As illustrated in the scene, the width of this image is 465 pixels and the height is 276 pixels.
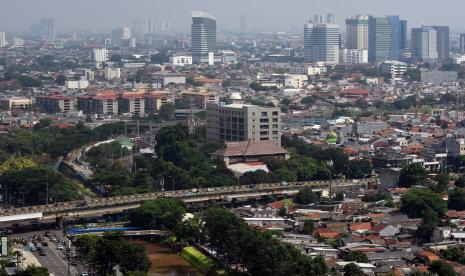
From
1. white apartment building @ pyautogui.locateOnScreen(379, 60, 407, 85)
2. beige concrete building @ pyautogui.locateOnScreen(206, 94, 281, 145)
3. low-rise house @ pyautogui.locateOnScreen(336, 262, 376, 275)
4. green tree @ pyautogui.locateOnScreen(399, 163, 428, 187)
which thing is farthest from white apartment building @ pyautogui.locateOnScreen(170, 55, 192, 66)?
low-rise house @ pyautogui.locateOnScreen(336, 262, 376, 275)

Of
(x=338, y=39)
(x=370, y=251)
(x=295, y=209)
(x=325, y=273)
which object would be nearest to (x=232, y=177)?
(x=295, y=209)

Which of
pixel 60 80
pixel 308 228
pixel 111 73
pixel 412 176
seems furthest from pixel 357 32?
pixel 308 228

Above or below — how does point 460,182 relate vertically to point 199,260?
above

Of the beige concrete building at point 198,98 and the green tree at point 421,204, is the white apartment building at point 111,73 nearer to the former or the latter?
the beige concrete building at point 198,98

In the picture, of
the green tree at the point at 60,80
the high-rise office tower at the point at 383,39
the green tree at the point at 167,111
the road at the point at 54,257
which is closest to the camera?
the road at the point at 54,257

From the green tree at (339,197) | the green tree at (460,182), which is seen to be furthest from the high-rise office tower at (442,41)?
the green tree at (339,197)

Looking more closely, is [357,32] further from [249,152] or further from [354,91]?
[249,152]

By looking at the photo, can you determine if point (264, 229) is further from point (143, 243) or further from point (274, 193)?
point (274, 193)
